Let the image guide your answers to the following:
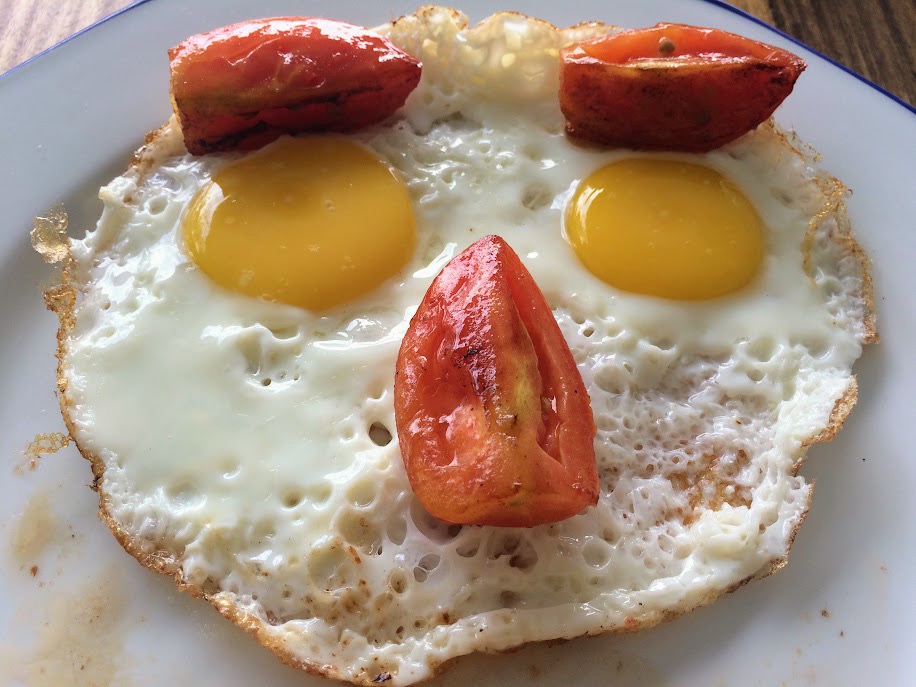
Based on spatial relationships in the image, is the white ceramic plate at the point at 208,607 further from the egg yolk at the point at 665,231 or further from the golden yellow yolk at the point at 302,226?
the golden yellow yolk at the point at 302,226

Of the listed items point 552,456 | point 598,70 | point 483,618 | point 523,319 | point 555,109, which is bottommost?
point 483,618

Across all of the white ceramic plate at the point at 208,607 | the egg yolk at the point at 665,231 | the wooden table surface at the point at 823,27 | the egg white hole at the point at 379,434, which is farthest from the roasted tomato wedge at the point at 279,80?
the wooden table surface at the point at 823,27

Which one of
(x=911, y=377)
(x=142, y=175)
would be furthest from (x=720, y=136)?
(x=142, y=175)

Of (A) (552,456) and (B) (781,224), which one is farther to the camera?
(B) (781,224)

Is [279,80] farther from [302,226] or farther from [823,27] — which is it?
[823,27]

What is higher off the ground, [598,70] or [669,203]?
[598,70]

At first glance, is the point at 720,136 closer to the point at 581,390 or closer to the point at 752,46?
the point at 752,46
